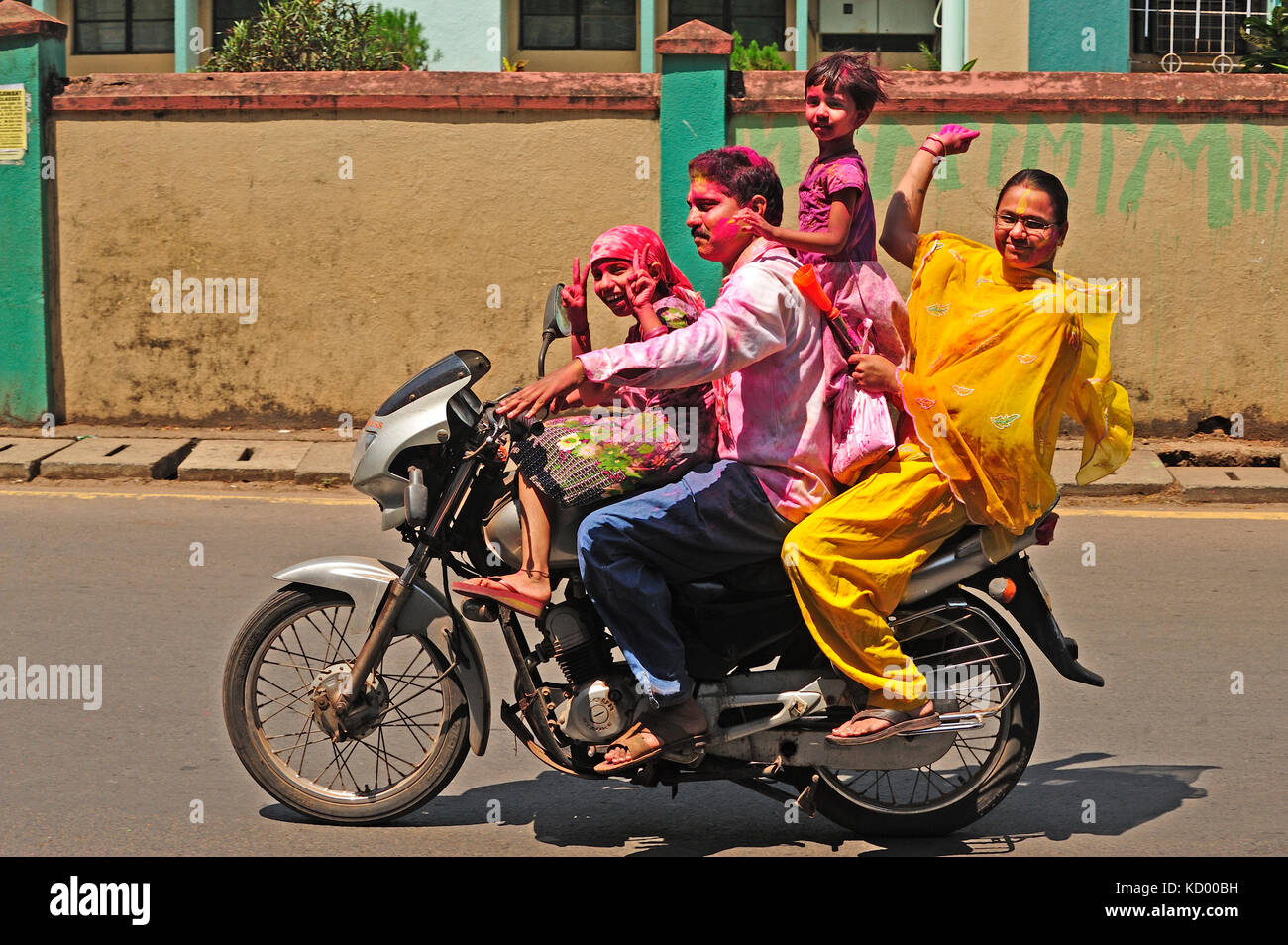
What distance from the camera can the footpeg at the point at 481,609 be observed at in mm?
4227

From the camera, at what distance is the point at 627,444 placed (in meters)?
4.22

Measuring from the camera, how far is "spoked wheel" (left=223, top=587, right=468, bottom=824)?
14.4 feet

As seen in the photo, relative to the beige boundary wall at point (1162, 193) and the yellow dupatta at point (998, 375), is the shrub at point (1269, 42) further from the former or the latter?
the yellow dupatta at point (998, 375)

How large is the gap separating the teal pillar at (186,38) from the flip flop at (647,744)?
17.2 m

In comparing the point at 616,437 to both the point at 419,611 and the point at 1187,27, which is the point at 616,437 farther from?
the point at 1187,27

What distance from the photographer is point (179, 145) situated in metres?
11.4

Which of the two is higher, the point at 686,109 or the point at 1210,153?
the point at 686,109

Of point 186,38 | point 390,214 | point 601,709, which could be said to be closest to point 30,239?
point 390,214

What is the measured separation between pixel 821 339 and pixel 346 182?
770 cm

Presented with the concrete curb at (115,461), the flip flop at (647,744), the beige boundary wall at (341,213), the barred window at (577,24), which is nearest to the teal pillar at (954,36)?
the barred window at (577,24)

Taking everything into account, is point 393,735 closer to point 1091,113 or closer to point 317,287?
point 317,287

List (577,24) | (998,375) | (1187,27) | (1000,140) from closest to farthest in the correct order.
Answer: (998,375), (1000,140), (1187,27), (577,24)

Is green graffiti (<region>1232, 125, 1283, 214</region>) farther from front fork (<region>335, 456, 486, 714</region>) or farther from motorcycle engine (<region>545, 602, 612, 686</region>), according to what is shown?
front fork (<region>335, 456, 486, 714</region>)

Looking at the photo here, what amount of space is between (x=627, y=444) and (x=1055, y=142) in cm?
779
